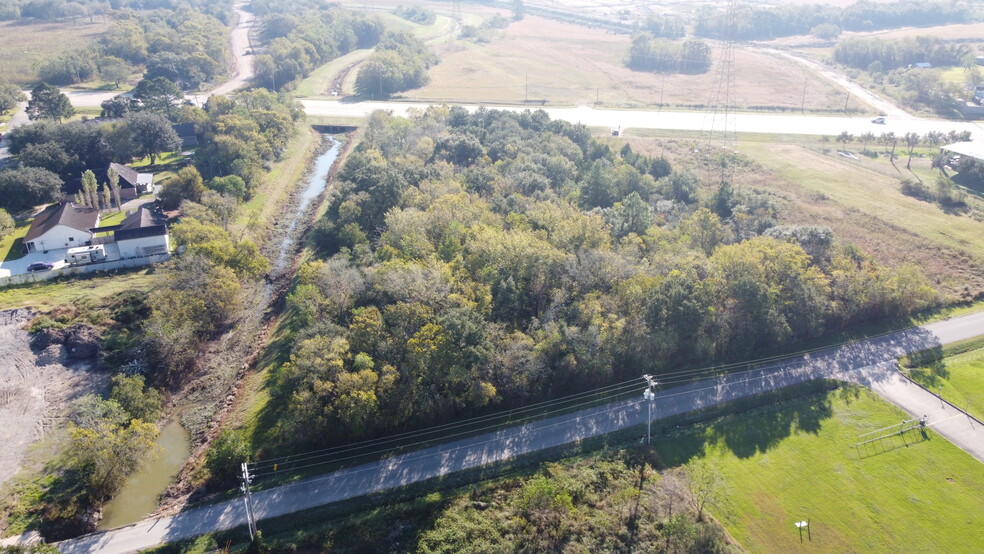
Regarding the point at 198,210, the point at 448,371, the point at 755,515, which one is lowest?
the point at 755,515

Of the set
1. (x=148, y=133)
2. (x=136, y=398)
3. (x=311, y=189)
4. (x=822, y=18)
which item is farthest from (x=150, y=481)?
(x=822, y=18)

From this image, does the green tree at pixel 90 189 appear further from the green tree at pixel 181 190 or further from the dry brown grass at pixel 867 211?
the dry brown grass at pixel 867 211

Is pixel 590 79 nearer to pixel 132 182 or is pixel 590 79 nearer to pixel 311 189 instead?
pixel 311 189

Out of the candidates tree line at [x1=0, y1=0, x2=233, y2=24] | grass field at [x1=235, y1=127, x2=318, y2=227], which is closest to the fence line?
grass field at [x1=235, y1=127, x2=318, y2=227]

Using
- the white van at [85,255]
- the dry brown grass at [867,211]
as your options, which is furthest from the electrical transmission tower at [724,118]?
the white van at [85,255]

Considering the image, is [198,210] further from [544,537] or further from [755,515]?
[755,515]

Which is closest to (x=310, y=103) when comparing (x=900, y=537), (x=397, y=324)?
(x=397, y=324)

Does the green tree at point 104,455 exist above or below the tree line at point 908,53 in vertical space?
below
